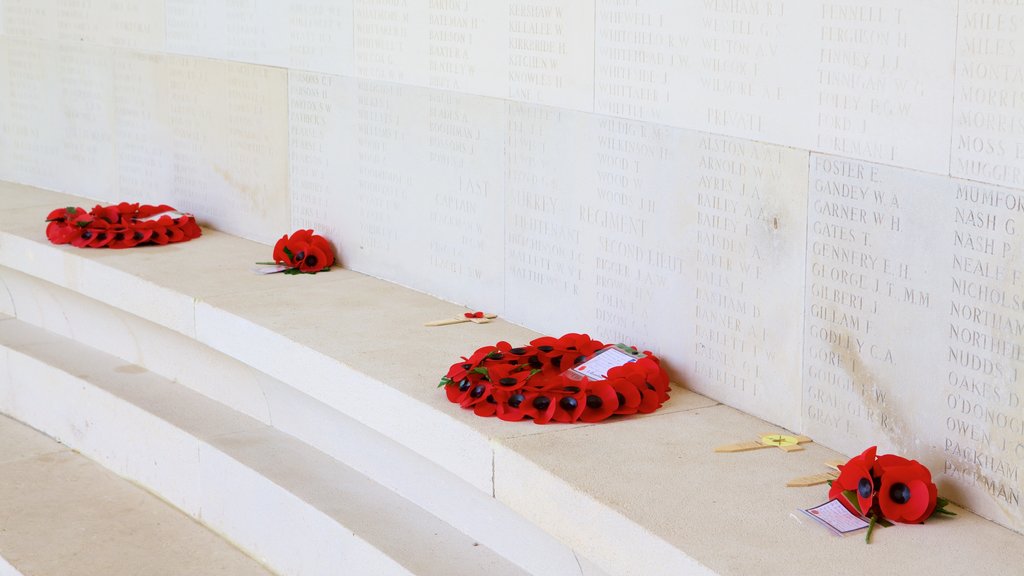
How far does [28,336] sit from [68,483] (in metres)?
1.12

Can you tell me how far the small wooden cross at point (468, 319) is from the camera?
4.18 metres

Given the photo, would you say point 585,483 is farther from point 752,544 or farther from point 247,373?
point 247,373

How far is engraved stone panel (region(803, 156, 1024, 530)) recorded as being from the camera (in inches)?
105

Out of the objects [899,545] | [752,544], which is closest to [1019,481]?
[899,545]

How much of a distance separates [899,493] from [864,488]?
0.07 m

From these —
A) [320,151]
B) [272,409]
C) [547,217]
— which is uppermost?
[320,151]

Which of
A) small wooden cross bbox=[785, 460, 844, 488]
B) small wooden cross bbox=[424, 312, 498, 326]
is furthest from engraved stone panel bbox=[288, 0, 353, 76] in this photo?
small wooden cross bbox=[785, 460, 844, 488]

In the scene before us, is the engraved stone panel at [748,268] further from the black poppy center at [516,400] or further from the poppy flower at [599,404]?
the black poppy center at [516,400]

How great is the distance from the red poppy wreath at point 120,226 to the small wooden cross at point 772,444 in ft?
9.98

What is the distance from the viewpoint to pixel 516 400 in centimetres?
332

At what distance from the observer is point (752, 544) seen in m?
2.59

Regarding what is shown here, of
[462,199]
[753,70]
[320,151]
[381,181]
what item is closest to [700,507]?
[753,70]

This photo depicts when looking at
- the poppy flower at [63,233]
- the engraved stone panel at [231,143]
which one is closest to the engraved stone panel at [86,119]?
the engraved stone panel at [231,143]

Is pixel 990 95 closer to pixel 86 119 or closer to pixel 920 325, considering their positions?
pixel 920 325
